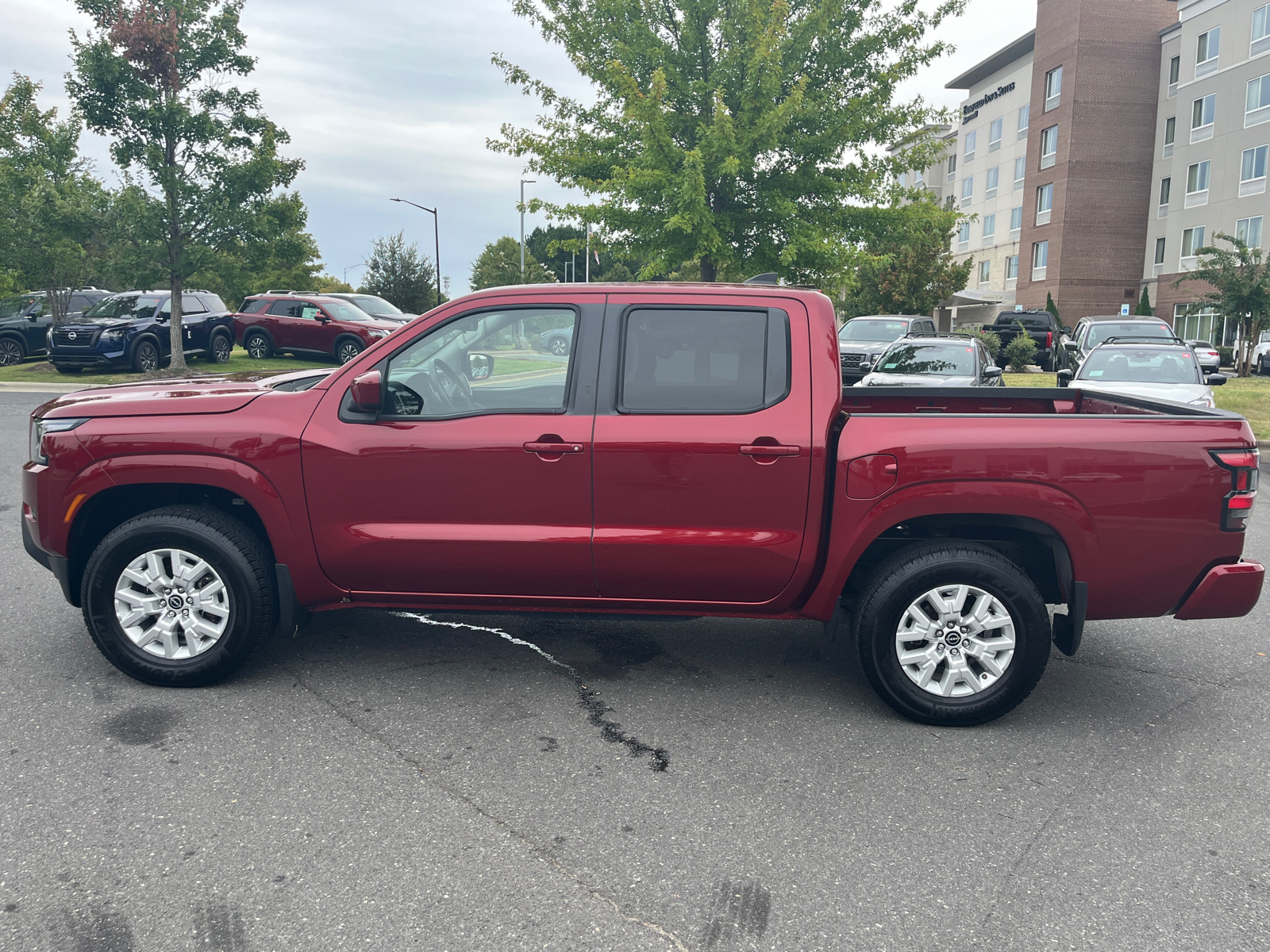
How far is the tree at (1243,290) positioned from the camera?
30.4m

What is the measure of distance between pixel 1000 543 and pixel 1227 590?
915 mm

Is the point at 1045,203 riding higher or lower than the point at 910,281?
higher

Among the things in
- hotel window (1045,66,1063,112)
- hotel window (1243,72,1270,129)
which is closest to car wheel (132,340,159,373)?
hotel window (1243,72,1270,129)

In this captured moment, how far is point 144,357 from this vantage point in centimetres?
2180

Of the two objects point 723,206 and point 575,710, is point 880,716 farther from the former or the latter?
point 723,206

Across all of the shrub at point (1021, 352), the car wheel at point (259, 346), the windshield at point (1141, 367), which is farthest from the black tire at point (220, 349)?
the shrub at point (1021, 352)

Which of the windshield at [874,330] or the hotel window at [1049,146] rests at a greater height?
the hotel window at [1049,146]

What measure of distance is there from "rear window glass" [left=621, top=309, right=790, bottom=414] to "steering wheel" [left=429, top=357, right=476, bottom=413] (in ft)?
2.38

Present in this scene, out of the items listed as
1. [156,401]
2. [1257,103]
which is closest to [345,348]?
[156,401]

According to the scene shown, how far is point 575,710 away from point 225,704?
1.57 metres

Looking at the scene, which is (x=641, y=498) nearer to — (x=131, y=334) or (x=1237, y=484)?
(x=1237, y=484)

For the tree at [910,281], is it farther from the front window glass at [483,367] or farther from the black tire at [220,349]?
the front window glass at [483,367]

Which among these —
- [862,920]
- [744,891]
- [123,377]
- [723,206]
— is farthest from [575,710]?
[123,377]

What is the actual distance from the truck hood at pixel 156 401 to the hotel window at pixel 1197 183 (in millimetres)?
49098
